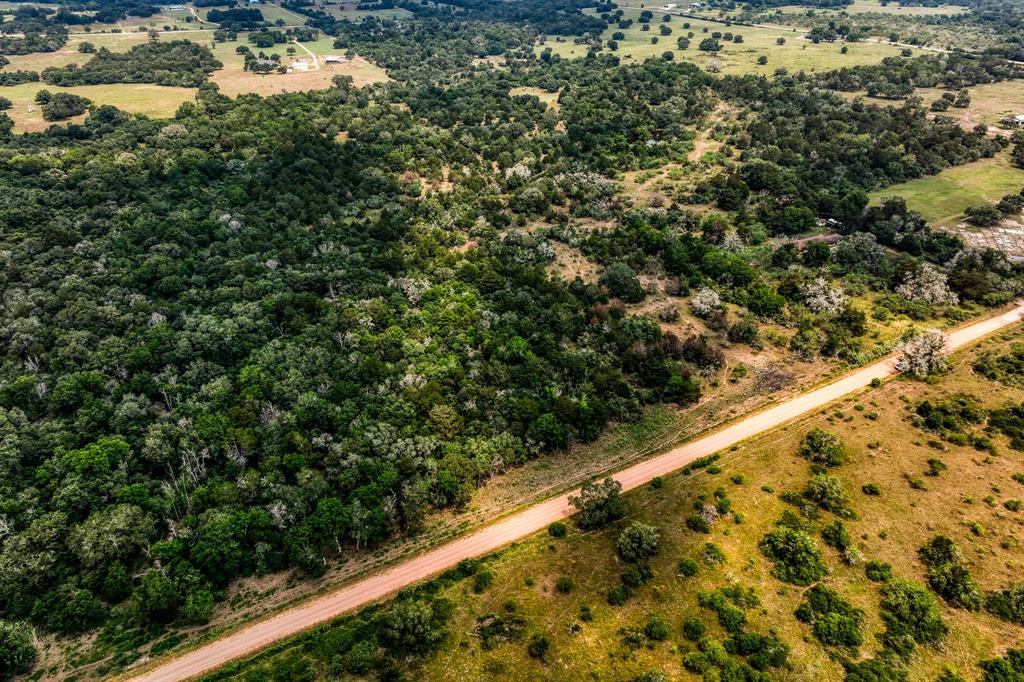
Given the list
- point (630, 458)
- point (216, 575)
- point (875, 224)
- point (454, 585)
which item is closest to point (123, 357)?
point (216, 575)

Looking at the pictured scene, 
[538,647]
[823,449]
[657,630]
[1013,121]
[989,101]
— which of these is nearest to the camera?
[538,647]

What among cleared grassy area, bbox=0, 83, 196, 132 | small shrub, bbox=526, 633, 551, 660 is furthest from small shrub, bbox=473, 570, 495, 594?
cleared grassy area, bbox=0, 83, 196, 132

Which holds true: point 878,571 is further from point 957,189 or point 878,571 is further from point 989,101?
point 989,101

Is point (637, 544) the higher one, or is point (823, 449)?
point (823, 449)

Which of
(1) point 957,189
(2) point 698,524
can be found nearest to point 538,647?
(2) point 698,524

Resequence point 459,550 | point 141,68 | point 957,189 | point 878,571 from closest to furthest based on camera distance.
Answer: point 878,571 → point 459,550 → point 957,189 → point 141,68

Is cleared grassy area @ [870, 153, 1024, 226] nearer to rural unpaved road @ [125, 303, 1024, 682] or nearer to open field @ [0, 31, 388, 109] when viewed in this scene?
rural unpaved road @ [125, 303, 1024, 682]

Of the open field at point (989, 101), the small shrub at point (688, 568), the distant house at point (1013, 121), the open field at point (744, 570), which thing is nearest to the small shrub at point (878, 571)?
the open field at point (744, 570)
